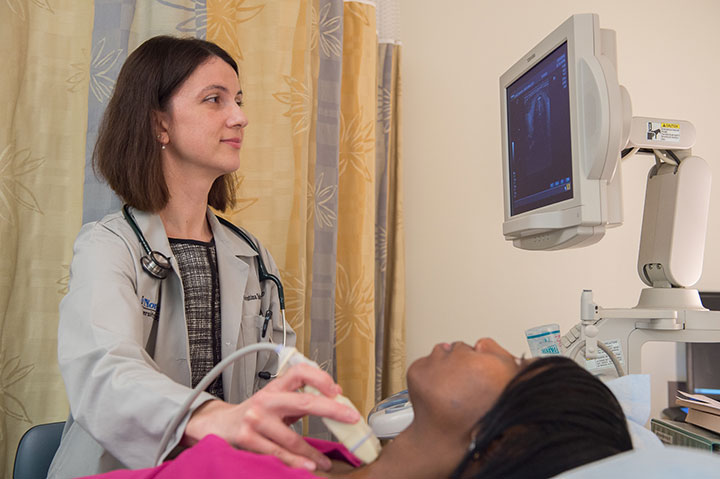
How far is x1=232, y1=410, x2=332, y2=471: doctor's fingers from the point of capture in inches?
29.9

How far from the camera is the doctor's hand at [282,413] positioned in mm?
749

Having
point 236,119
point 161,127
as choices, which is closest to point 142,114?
point 161,127

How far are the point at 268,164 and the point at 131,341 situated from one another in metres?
1.01

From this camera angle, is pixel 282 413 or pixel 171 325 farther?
pixel 171 325

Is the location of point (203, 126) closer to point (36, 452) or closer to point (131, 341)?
point (131, 341)

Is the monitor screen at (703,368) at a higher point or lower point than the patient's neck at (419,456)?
lower

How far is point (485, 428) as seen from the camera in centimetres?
77

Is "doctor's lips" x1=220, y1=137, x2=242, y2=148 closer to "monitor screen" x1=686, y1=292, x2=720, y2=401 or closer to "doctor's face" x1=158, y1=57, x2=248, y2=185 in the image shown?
"doctor's face" x1=158, y1=57, x2=248, y2=185

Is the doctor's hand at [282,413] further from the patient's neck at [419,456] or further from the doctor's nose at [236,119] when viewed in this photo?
the doctor's nose at [236,119]

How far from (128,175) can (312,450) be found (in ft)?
2.51

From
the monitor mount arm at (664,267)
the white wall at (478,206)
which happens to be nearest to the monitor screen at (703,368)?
the white wall at (478,206)

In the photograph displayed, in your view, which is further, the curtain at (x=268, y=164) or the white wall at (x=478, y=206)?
the white wall at (x=478, y=206)

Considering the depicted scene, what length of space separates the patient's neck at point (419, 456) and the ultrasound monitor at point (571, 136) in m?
0.63

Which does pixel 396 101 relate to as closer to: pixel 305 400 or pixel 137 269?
pixel 137 269
